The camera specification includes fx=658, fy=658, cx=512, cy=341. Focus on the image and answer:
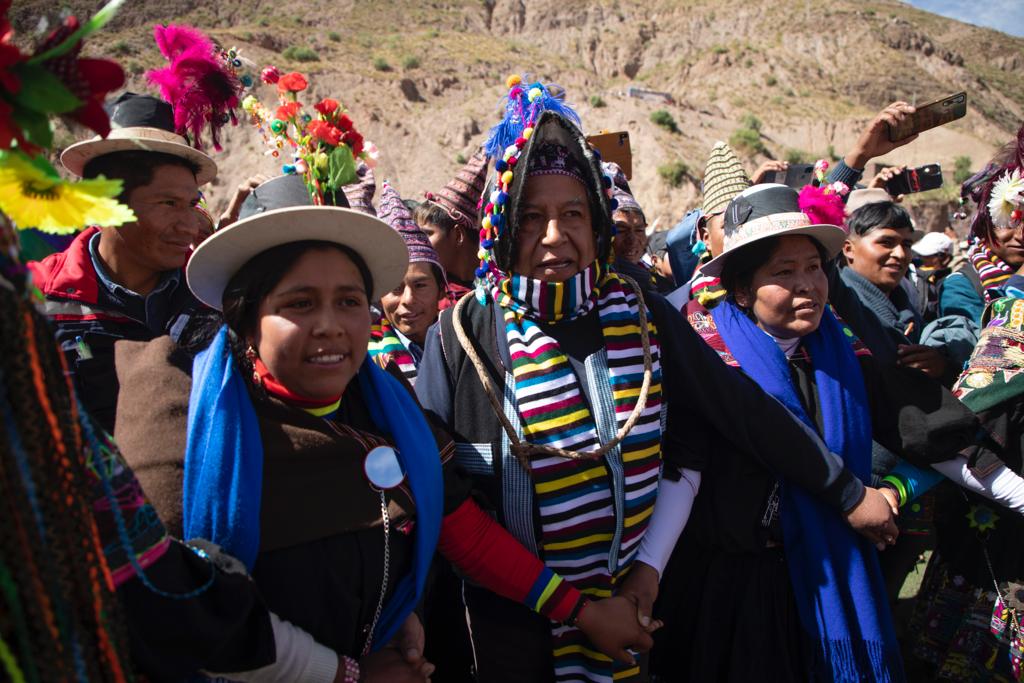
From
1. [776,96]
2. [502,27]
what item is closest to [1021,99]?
[776,96]

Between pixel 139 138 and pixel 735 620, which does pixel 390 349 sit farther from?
pixel 735 620

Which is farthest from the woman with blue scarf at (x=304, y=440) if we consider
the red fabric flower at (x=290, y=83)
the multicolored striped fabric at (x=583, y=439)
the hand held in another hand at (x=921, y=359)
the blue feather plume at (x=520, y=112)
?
the hand held in another hand at (x=921, y=359)

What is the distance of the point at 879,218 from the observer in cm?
385

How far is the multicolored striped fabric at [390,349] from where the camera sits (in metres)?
2.96

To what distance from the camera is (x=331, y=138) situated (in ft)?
6.66

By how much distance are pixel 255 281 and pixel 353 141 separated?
2.28 ft

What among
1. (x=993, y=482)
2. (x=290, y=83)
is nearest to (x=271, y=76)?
(x=290, y=83)

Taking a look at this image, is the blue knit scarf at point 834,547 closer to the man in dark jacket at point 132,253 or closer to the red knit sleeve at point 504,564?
the red knit sleeve at point 504,564

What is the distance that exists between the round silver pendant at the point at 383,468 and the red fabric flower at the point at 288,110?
1163 millimetres

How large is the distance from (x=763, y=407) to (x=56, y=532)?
1.95 m

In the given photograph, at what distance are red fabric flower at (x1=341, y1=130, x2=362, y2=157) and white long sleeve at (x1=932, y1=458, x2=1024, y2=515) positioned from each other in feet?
7.90

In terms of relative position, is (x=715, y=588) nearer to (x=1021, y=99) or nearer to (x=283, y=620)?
(x=283, y=620)

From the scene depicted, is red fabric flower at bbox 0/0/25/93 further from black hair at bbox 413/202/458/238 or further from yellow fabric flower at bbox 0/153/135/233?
black hair at bbox 413/202/458/238

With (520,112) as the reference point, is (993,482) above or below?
below
